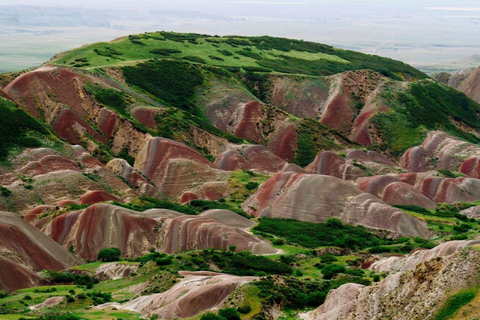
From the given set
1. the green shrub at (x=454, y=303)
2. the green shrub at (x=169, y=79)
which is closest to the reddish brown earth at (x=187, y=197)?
the green shrub at (x=169, y=79)

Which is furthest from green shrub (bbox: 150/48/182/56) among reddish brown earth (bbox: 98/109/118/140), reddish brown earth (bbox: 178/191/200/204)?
reddish brown earth (bbox: 178/191/200/204)

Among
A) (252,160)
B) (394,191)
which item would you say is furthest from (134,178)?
(394,191)

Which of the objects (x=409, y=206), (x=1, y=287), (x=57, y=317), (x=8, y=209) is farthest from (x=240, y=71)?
(x=57, y=317)

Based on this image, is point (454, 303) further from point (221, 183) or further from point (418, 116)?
point (418, 116)

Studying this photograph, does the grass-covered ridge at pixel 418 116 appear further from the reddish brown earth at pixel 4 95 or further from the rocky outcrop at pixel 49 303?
the rocky outcrop at pixel 49 303

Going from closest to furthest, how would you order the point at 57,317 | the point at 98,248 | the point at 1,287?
1. the point at 57,317
2. the point at 1,287
3. the point at 98,248

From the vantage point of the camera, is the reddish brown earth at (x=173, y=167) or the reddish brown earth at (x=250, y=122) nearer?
the reddish brown earth at (x=173, y=167)

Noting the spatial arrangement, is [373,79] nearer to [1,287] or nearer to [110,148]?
[110,148]

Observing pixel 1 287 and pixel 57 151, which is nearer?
pixel 1 287
